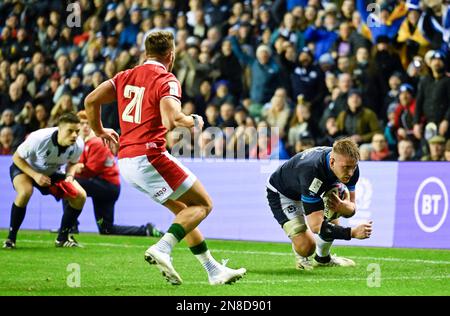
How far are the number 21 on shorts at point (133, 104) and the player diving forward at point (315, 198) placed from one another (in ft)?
6.24

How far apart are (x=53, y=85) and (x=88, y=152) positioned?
5.37 meters

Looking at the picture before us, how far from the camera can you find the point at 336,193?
9844 mm

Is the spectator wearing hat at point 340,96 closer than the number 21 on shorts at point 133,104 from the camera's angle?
No

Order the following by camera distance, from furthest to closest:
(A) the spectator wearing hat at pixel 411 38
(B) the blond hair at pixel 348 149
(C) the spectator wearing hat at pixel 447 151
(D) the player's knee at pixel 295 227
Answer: (A) the spectator wearing hat at pixel 411 38, (C) the spectator wearing hat at pixel 447 151, (D) the player's knee at pixel 295 227, (B) the blond hair at pixel 348 149

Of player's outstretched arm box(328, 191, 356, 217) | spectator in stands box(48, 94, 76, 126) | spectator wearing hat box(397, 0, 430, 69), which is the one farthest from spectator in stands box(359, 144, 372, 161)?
spectator in stands box(48, 94, 76, 126)

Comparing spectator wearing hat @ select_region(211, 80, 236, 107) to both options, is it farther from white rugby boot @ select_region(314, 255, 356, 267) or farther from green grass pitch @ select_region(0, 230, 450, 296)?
white rugby boot @ select_region(314, 255, 356, 267)

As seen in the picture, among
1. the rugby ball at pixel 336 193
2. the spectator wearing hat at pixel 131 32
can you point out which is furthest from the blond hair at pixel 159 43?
the spectator wearing hat at pixel 131 32

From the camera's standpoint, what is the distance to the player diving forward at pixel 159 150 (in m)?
8.48

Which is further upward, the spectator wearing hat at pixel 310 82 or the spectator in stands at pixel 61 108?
the spectator wearing hat at pixel 310 82

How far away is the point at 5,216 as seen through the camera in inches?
672

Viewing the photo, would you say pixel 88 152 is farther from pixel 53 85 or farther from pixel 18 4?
pixel 18 4

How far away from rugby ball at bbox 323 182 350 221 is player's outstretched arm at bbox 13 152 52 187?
438 centimetres

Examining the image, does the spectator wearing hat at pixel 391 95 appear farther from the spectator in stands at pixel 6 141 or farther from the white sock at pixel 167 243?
the white sock at pixel 167 243
